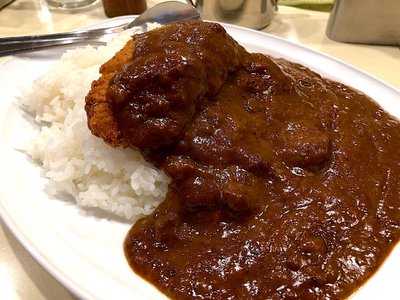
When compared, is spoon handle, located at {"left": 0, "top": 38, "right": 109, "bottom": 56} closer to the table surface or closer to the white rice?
the table surface

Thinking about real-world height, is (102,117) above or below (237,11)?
above

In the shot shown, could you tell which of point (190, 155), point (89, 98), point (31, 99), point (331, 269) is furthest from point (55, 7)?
point (331, 269)

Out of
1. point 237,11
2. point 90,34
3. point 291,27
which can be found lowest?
point 291,27

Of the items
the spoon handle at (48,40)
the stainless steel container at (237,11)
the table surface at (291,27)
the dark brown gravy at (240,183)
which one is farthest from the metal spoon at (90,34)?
the dark brown gravy at (240,183)

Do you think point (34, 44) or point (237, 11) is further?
point (237, 11)

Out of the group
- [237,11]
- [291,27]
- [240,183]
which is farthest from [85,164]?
[291,27]

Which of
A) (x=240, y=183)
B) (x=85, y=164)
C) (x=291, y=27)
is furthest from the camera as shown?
(x=291, y=27)

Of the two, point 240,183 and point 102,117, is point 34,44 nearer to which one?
point 102,117

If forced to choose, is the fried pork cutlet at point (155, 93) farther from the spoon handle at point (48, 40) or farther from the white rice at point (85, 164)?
the spoon handle at point (48, 40)
